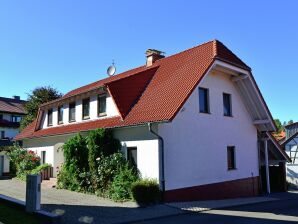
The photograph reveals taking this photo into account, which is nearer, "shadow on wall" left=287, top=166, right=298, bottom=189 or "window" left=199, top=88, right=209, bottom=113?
"window" left=199, top=88, right=209, bottom=113

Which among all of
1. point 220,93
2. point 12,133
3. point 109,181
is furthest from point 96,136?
point 12,133

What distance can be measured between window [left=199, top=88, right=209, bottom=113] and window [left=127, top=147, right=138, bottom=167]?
13.3 feet

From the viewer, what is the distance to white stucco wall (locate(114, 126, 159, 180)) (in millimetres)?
14773

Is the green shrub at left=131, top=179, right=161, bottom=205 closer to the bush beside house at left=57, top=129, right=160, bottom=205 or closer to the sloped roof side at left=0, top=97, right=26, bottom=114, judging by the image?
the bush beside house at left=57, top=129, right=160, bottom=205

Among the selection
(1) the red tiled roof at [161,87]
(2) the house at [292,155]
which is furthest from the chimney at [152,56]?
(2) the house at [292,155]

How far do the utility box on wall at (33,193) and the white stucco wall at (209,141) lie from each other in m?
5.51

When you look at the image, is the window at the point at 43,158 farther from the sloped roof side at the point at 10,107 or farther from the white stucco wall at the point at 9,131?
the white stucco wall at the point at 9,131

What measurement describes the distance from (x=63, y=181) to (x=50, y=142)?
5.53 metres

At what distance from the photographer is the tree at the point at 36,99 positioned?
35.2 metres

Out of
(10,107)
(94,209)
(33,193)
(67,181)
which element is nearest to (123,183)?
(94,209)

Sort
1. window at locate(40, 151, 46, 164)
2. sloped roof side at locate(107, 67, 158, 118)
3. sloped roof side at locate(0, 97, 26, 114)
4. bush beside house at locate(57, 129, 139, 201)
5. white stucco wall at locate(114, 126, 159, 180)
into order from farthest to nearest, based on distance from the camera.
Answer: sloped roof side at locate(0, 97, 26, 114) → window at locate(40, 151, 46, 164) → sloped roof side at locate(107, 67, 158, 118) → bush beside house at locate(57, 129, 139, 201) → white stucco wall at locate(114, 126, 159, 180)

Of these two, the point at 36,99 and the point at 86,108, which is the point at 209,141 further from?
the point at 36,99

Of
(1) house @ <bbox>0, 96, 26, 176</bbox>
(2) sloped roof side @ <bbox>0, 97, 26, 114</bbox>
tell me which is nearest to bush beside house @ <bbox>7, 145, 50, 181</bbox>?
(1) house @ <bbox>0, 96, 26, 176</bbox>

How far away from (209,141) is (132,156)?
3.93m
